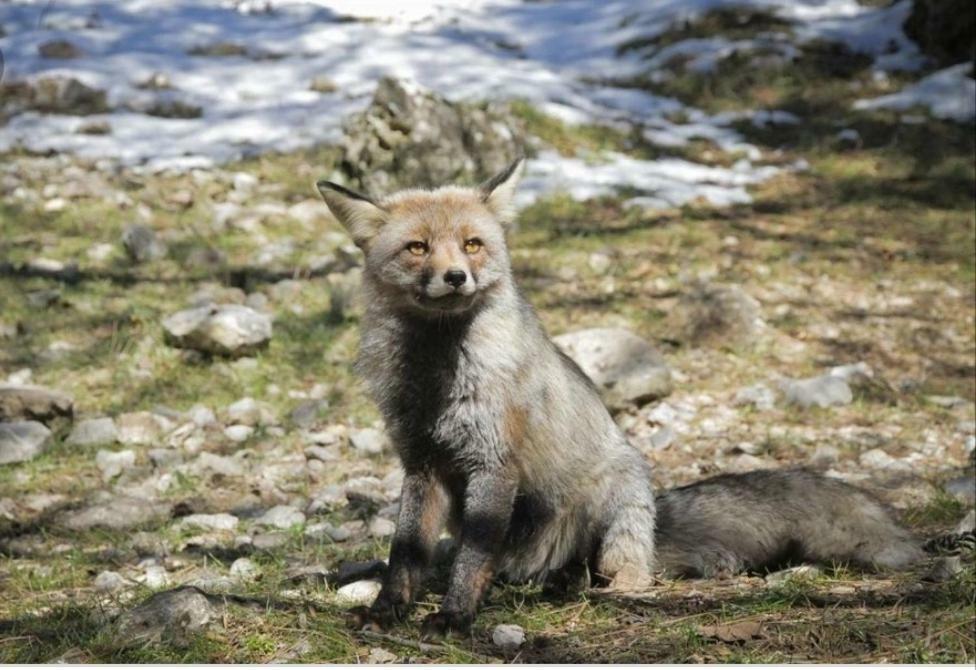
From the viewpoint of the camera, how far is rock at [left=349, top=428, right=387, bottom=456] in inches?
259

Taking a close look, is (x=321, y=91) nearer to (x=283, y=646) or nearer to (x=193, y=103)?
(x=193, y=103)

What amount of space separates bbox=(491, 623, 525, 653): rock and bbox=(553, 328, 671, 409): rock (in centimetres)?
324

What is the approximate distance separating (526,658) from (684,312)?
484 centimetres

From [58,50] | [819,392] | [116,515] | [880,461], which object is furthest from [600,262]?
[58,50]

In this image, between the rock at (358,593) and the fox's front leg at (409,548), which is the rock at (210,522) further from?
the fox's front leg at (409,548)

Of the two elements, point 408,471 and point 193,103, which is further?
point 193,103

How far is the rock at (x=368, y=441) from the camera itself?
21.6 feet

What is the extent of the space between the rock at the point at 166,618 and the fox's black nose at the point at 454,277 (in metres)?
1.48

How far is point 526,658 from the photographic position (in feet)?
11.7

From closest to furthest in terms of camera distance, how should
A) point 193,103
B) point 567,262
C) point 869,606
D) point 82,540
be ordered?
point 869,606 < point 82,540 < point 567,262 < point 193,103

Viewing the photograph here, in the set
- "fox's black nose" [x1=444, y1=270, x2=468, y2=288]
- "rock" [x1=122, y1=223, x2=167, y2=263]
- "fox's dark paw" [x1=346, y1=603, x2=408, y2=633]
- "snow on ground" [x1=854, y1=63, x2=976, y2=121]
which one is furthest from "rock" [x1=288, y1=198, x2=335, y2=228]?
"snow on ground" [x1=854, y1=63, x2=976, y2=121]

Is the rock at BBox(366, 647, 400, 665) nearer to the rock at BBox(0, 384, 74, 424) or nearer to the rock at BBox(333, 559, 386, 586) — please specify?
the rock at BBox(333, 559, 386, 586)

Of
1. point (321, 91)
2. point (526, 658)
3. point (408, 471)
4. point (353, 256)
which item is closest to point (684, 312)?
point (353, 256)

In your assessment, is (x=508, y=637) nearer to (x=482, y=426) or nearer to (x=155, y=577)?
(x=482, y=426)
